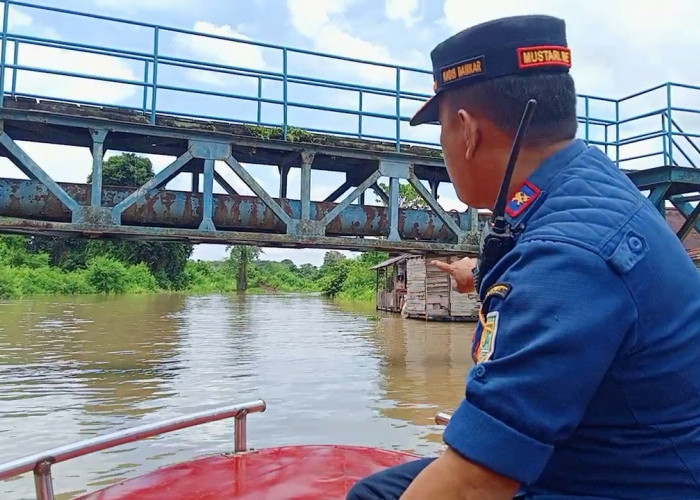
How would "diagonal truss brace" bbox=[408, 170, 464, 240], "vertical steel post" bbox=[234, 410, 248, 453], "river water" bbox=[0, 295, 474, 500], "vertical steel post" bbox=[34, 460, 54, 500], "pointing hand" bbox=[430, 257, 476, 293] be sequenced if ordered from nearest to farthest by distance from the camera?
1. "pointing hand" bbox=[430, 257, 476, 293]
2. "vertical steel post" bbox=[34, 460, 54, 500]
3. "vertical steel post" bbox=[234, 410, 248, 453]
4. "river water" bbox=[0, 295, 474, 500]
5. "diagonal truss brace" bbox=[408, 170, 464, 240]

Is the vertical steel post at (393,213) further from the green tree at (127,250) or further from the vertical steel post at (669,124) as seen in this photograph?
the green tree at (127,250)

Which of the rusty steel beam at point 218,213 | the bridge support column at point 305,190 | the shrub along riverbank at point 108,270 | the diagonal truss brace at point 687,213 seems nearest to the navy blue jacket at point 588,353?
the rusty steel beam at point 218,213

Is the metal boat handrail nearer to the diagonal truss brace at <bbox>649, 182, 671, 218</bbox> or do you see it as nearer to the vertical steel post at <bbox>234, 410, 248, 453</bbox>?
the vertical steel post at <bbox>234, 410, 248, 453</bbox>

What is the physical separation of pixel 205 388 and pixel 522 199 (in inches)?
319

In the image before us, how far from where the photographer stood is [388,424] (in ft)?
22.8

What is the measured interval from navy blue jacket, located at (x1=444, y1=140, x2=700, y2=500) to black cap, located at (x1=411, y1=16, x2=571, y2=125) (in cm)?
21

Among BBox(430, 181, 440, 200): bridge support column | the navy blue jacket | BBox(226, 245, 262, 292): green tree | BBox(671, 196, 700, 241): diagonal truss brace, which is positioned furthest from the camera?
BBox(226, 245, 262, 292): green tree

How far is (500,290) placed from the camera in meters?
1.00

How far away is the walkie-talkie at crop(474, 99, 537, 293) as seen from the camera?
1.14 m

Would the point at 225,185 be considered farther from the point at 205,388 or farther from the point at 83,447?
the point at 83,447

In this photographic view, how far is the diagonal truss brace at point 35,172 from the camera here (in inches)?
297

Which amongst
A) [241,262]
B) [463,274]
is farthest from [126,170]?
[463,274]

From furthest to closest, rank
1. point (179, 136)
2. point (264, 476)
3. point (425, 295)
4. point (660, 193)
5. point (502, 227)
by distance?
point (425, 295), point (660, 193), point (179, 136), point (264, 476), point (502, 227)

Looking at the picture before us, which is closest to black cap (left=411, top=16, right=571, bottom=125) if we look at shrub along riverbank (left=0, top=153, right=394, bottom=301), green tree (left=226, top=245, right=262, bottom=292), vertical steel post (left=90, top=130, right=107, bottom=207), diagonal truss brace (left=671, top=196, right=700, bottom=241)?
vertical steel post (left=90, top=130, right=107, bottom=207)
